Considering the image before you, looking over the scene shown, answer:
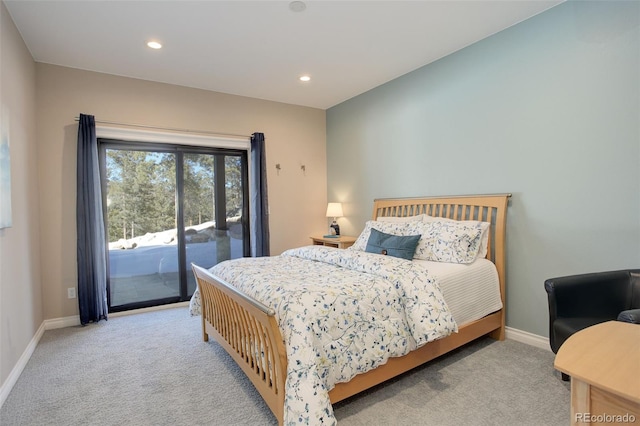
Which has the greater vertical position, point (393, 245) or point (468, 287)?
point (393, 245)

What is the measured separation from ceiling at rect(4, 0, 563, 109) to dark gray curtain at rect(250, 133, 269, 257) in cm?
87

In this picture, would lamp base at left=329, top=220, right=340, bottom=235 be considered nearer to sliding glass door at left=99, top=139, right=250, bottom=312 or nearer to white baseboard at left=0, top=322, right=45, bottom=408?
sliding glass door at left=99, top=139, right=250, bottom=312

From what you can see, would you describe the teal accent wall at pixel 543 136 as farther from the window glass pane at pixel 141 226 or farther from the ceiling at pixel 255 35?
the window glass pane at pixel 141 226

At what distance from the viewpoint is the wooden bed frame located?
1.72m

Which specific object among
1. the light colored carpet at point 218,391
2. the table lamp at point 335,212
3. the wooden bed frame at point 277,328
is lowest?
the light colored carpet at point 218,391

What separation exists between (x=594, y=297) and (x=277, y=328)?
1.98 m

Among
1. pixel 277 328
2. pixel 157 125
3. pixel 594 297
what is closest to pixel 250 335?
pixel 277 328

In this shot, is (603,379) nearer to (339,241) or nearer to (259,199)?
(339,241)

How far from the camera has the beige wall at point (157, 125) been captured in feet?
11.0

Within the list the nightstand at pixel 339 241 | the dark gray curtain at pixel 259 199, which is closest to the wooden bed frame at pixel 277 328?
the nightstand at pixel 339 241

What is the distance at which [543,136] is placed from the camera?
264cm

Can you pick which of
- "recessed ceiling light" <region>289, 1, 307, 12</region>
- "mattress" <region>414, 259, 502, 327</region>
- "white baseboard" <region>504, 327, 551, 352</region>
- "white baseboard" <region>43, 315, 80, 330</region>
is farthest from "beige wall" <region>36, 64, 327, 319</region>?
"white baseboard" <region>504, 327, 551, 352</region>

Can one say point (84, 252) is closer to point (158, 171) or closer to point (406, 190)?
point (158, 171)

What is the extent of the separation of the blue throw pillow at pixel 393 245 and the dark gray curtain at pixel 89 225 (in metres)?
2.79
